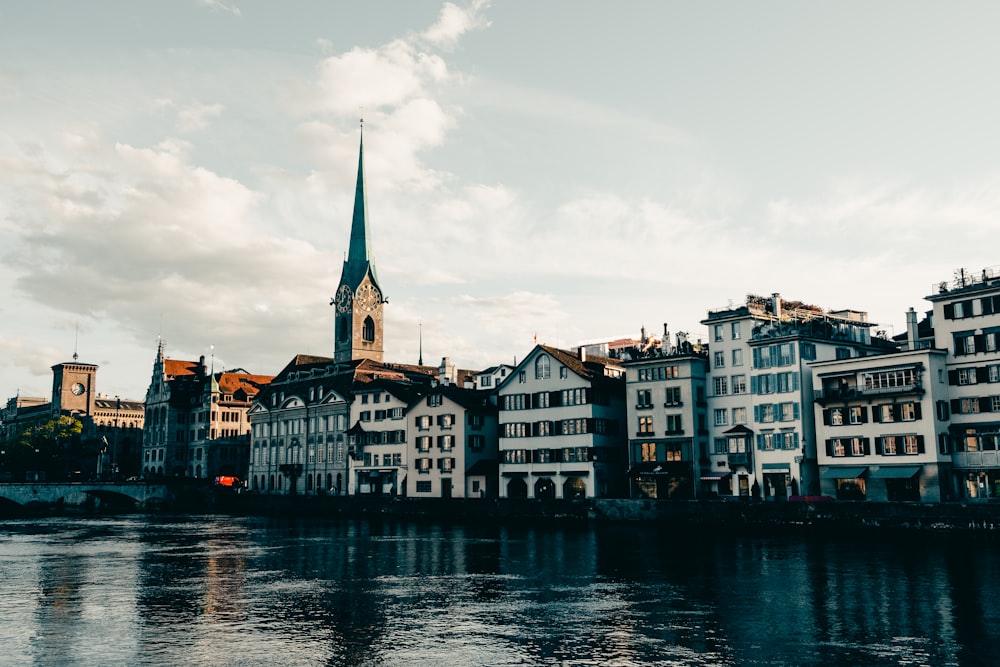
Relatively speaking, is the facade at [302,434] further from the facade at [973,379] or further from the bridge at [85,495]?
the facade at [973,379]

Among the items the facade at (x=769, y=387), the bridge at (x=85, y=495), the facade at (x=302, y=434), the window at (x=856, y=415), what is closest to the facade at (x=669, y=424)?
the facade at (x=769, y=387)

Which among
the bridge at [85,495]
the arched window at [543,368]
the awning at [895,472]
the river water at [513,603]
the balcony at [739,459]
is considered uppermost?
the arched window at [543,368]

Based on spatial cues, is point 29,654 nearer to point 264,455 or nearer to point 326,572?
point 326,572

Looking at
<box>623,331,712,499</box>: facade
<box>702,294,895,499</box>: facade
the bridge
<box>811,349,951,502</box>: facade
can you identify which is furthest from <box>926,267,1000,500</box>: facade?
the bridge

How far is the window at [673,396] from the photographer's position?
10200 centimetres

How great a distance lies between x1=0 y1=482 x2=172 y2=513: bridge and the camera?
148125 mm

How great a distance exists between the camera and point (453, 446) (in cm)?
12400

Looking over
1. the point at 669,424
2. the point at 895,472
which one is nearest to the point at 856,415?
the point at 895,472

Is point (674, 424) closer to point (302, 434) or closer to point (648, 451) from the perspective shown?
point (648, 451)

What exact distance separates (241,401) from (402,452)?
242ft

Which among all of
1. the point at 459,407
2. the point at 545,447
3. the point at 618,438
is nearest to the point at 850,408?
the point at 618,438

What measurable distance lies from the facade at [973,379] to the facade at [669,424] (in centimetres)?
2406

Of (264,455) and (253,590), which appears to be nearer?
(253,590)

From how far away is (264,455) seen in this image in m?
165
